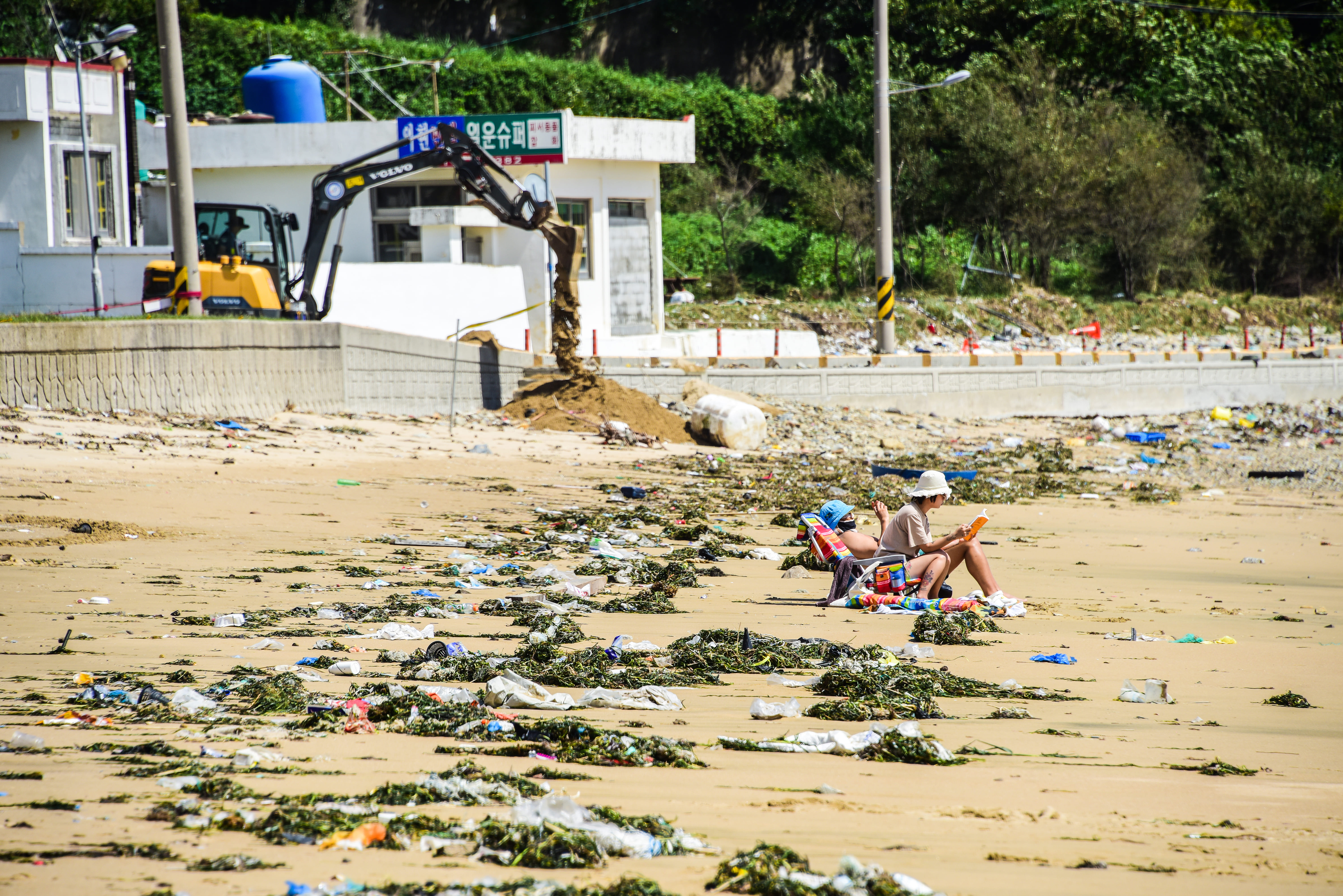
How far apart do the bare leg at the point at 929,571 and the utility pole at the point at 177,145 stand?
1152cm

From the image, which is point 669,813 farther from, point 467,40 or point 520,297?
point 467,40

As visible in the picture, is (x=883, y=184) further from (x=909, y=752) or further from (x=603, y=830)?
(x=603, y=830)

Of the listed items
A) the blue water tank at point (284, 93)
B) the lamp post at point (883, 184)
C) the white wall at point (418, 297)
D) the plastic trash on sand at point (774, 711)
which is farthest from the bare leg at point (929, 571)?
the blue water tank at point (284, 93)

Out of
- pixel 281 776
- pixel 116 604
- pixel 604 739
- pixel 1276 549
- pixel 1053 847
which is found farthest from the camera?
pixel 1276 549

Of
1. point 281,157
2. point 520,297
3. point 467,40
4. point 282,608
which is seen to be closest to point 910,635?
point 282,608

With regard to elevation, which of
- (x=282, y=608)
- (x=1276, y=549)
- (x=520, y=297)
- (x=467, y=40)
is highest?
(x=467, y=40)

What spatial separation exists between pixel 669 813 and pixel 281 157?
24.3 metres

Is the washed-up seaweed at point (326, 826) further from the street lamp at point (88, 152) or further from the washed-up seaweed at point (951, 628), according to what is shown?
the street lamp at point (88, 152)

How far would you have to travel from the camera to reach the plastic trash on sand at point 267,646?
5992mm

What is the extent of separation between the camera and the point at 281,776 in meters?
4.04

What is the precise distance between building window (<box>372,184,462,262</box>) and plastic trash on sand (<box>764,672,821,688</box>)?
21262 millimetres

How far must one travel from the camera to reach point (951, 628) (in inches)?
281

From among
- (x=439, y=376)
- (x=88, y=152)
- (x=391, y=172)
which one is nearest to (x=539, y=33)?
(x=88, y=152)

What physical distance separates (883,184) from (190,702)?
2012cm
